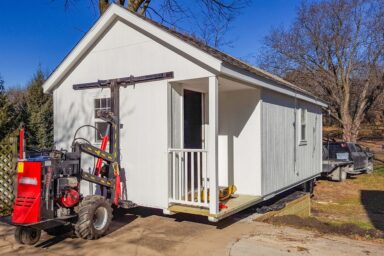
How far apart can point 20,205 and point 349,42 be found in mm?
22822

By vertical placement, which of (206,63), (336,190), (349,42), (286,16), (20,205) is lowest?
(336,190)

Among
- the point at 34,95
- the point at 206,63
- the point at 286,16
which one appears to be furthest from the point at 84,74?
the point at 286,16

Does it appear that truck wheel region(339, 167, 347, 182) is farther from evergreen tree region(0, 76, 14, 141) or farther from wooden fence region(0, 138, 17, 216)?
evergreen tree region(0, 76, 14, 141)

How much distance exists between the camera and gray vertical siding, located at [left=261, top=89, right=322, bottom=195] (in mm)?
7461

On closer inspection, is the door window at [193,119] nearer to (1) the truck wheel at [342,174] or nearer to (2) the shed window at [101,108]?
(2) the shed window at [101,108]

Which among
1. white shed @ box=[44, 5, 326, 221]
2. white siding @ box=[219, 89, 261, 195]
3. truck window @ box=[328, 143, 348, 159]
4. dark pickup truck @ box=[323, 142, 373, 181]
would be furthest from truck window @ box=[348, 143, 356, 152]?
white siding @ box=[219, 89, 261, 195]

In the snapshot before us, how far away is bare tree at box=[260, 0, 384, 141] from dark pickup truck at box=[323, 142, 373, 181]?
788 cm

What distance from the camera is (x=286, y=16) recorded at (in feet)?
84.3

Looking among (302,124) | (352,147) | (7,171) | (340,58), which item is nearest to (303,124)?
(302,124)

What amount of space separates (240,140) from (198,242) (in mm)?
2935

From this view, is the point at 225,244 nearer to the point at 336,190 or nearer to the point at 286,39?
the point at 336,190

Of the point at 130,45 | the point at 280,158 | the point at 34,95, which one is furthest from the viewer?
the point at 34,95

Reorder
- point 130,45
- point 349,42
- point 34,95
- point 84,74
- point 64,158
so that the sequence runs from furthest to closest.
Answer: point 349,42, point 34,95, point 84,74, point 130,45, point 64,158

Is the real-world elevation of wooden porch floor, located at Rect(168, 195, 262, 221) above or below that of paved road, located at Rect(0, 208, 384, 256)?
above
